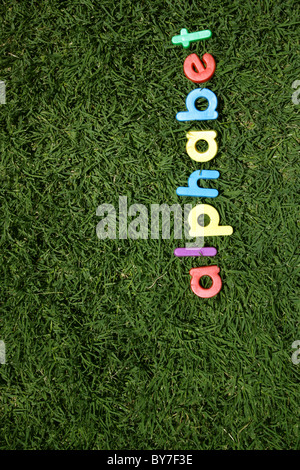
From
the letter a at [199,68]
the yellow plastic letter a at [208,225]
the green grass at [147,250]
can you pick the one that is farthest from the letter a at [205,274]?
the letter a at [199,68]

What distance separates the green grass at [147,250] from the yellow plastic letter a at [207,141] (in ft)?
0.15

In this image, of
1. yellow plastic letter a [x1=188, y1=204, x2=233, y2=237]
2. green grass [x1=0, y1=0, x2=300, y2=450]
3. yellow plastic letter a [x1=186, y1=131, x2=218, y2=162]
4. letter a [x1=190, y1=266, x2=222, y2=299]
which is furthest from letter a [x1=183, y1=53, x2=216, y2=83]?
letter a [x1=190, y1=266, x2=222, y2=299]

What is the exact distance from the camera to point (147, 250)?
1.80 m

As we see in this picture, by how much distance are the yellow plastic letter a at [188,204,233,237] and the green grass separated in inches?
1.9

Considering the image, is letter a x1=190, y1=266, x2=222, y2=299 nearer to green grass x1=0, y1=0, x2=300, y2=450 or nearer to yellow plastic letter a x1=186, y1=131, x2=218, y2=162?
green grass x1=0, y1=0, x2=300, y2=450

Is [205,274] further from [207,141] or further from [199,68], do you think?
[199,68]

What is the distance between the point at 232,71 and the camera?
1.79 metres

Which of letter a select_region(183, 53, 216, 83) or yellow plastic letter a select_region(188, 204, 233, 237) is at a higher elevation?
letter a select_region(183, 53, 216, 83)

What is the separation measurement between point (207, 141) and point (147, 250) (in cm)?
59

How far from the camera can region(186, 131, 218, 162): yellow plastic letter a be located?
1752 millimetres

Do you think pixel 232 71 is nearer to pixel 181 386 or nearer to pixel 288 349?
Result: pixel 288 349

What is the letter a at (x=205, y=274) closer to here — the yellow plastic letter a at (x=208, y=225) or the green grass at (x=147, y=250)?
the green grass at (x=147, y=250)

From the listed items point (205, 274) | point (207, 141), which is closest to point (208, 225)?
point (205, 274)
